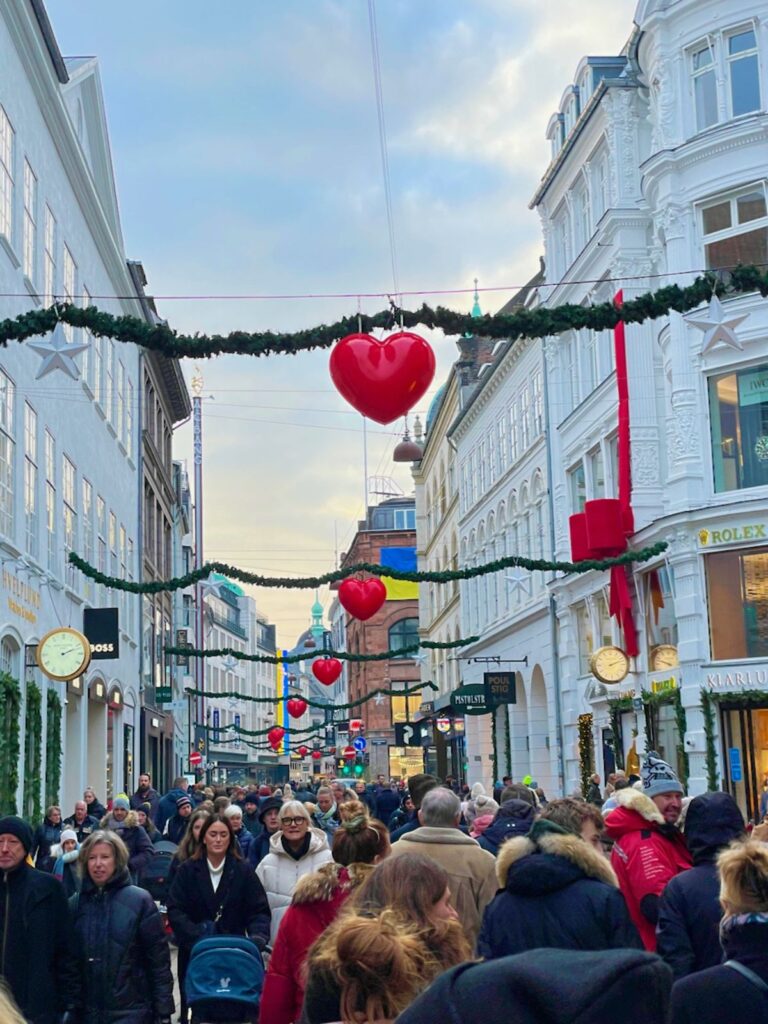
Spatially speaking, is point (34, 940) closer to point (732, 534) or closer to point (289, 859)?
point (289, 859)

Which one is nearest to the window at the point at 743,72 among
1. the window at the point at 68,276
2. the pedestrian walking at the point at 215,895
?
the window at the point at 68,276

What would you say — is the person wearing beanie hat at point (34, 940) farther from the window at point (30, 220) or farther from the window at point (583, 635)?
the window at point (583, 635)

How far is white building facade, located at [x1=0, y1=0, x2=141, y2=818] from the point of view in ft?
79.2

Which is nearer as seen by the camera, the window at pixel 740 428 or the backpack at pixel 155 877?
the backpack at pixel 155 877

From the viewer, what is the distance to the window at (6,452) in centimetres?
2339

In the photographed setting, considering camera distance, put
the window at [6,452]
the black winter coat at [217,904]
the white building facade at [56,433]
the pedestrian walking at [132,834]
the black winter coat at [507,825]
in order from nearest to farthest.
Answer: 1. the black winter coat at [217,904]
2. the black winter coat at [507,825]
3. the pedestrian walking at [132,834]
4. the window at [6,452]
5. the white building facade at [56,433]

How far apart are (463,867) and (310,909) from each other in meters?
1.55

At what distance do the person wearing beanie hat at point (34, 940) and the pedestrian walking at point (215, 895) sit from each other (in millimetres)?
1579

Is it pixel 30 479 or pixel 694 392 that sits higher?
pixel 694 392

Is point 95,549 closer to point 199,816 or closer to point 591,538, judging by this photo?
point 591,538

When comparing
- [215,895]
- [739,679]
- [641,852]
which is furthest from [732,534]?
[641,852]

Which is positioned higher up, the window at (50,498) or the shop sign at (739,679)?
the window at (50,498)

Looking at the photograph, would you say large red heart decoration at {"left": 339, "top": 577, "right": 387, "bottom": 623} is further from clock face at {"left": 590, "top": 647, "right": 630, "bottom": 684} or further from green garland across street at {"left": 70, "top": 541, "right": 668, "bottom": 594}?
clock face at {"left": 590, "top": 647, "right": 630, "bottom": 684}

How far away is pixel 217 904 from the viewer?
31.1 feet
